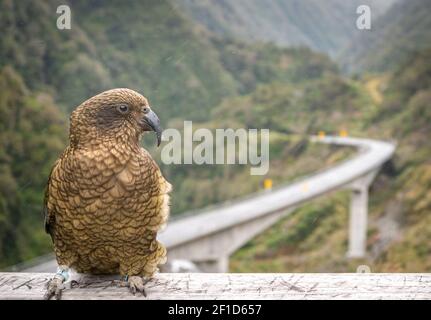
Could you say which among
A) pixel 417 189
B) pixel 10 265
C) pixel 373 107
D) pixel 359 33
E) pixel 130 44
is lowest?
pixel 10 265

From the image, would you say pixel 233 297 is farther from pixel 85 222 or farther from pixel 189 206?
pixel 189 206

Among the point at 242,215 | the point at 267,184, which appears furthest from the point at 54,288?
the point at 267,184

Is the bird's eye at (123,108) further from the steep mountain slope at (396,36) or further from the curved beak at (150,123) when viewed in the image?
the steep mountain slope at (396,36)

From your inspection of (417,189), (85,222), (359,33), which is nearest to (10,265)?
(85,222)

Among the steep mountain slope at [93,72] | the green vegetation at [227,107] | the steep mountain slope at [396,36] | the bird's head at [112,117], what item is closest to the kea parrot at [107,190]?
the bird's head at [112,117]

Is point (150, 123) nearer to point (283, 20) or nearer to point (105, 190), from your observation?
point (105, 190)

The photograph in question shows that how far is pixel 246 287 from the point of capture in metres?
1.99

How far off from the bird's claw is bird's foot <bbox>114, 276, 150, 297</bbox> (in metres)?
0.23

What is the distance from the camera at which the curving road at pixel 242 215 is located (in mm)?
11820

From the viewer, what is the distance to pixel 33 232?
13258 mm

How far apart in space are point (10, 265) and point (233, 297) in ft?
38.9

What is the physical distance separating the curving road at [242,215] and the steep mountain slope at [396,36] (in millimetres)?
7623

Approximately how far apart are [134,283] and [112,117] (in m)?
0.62

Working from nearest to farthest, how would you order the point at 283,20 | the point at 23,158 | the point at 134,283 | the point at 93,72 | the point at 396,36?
the point at 134,283, the point at 23,158, the point at 93,72, the point at 396,36, the point at 283,20
